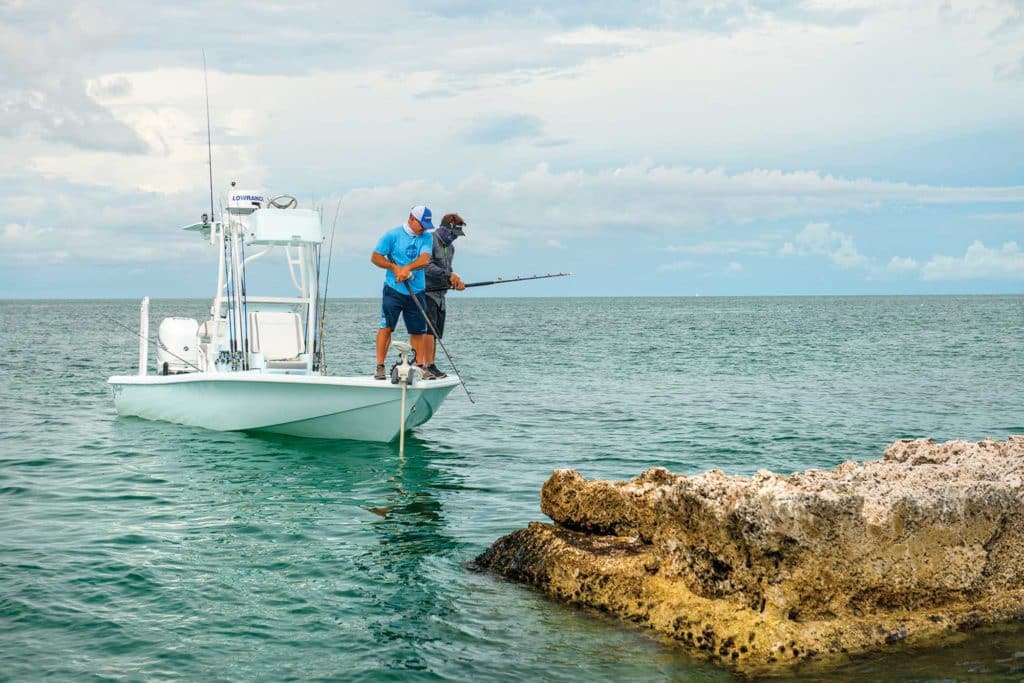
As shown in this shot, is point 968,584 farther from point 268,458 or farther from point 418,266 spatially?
point 268,458

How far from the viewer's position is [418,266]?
12.6 meters

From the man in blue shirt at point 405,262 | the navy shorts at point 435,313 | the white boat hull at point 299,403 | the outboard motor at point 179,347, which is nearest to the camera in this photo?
the man in blue shirt at point 405,262

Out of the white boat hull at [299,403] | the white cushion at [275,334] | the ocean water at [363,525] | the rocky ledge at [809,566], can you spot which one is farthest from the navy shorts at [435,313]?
the rocky ledge at [809,566]

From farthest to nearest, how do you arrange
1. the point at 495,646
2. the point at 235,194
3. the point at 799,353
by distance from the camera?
the point at 799,353 → the point at 235,194 → the point at 495,646

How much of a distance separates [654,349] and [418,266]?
30.0 metres

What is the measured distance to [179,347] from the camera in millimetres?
16578

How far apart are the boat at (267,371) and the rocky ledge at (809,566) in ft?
21.6

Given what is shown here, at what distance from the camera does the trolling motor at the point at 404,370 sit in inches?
504

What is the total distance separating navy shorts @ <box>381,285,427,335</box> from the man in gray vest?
0.49 ft

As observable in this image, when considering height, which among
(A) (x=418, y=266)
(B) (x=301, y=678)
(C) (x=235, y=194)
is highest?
(C) (x=235, y=194)

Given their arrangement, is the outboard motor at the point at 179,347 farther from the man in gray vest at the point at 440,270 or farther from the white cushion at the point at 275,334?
the man in gray vest at the point at 440,270

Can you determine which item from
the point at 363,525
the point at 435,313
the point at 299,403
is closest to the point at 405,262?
the point at 435,313

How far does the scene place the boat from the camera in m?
13.6

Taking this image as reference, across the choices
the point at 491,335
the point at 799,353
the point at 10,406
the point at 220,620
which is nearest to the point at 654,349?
the point at 799,353
